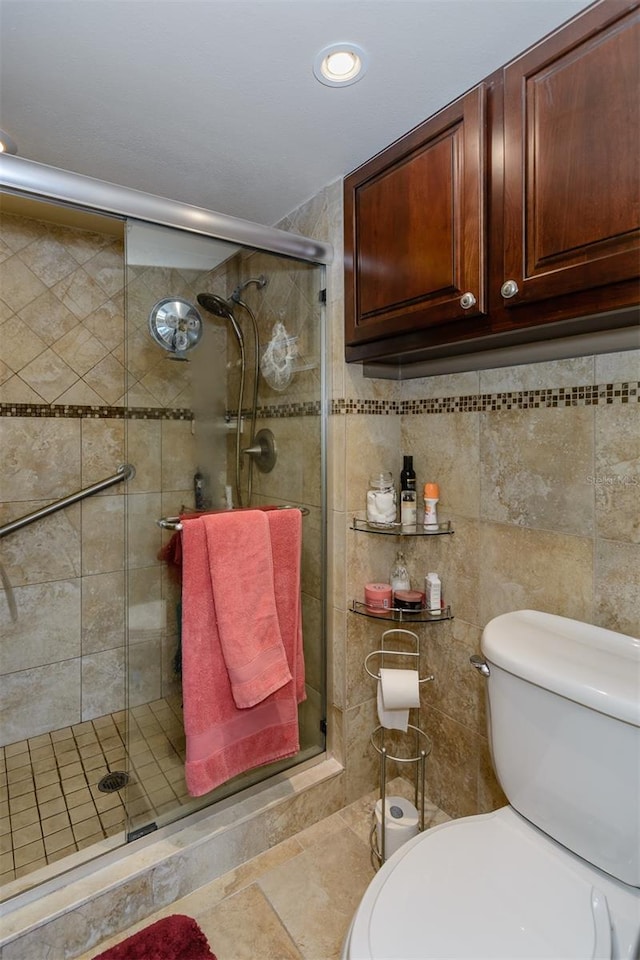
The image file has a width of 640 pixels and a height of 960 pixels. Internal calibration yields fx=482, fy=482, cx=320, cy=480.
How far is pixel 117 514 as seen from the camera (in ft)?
6.90

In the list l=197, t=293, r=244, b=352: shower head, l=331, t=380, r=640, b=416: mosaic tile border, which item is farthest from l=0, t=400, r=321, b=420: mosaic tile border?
l=197, t=293, r=244, b=352: shower head

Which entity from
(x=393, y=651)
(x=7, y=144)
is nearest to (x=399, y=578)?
(x=393, y=651)

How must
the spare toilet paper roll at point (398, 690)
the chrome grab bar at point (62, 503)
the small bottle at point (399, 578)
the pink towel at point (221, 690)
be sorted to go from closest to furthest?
the pink towel at point (221, 690), the spare toilet paper roll at point (398, 690), the small bottle at point (399, 578), the chrome grab bar at point (62, 503)

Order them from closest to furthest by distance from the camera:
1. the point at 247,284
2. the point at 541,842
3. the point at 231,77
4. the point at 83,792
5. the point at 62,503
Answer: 1. the point at 541,842
2. the point at 231,77
3. the point at 247,284
4. the point at 83,792
5. the point at 62,503

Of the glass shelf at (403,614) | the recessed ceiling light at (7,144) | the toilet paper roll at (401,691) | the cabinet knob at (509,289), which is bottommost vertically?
the toilet paper roll at (401,691)

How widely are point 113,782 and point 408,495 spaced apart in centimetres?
142

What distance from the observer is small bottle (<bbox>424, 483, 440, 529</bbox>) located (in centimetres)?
156

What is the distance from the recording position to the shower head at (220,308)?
1.41m

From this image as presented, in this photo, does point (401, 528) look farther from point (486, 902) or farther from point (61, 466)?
point (61, 466)

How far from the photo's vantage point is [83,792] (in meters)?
1.65

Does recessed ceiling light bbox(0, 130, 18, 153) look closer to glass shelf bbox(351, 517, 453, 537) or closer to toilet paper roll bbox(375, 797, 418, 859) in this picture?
glass shelf bbox(351, 517, 453, 537)

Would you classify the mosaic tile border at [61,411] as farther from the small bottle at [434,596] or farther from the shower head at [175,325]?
the small bottle at [434,596]

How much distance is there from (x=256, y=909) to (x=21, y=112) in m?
2.24

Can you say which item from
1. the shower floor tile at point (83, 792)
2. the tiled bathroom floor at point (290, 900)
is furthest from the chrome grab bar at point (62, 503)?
the tiled bathroom floor at point (290, 900)
